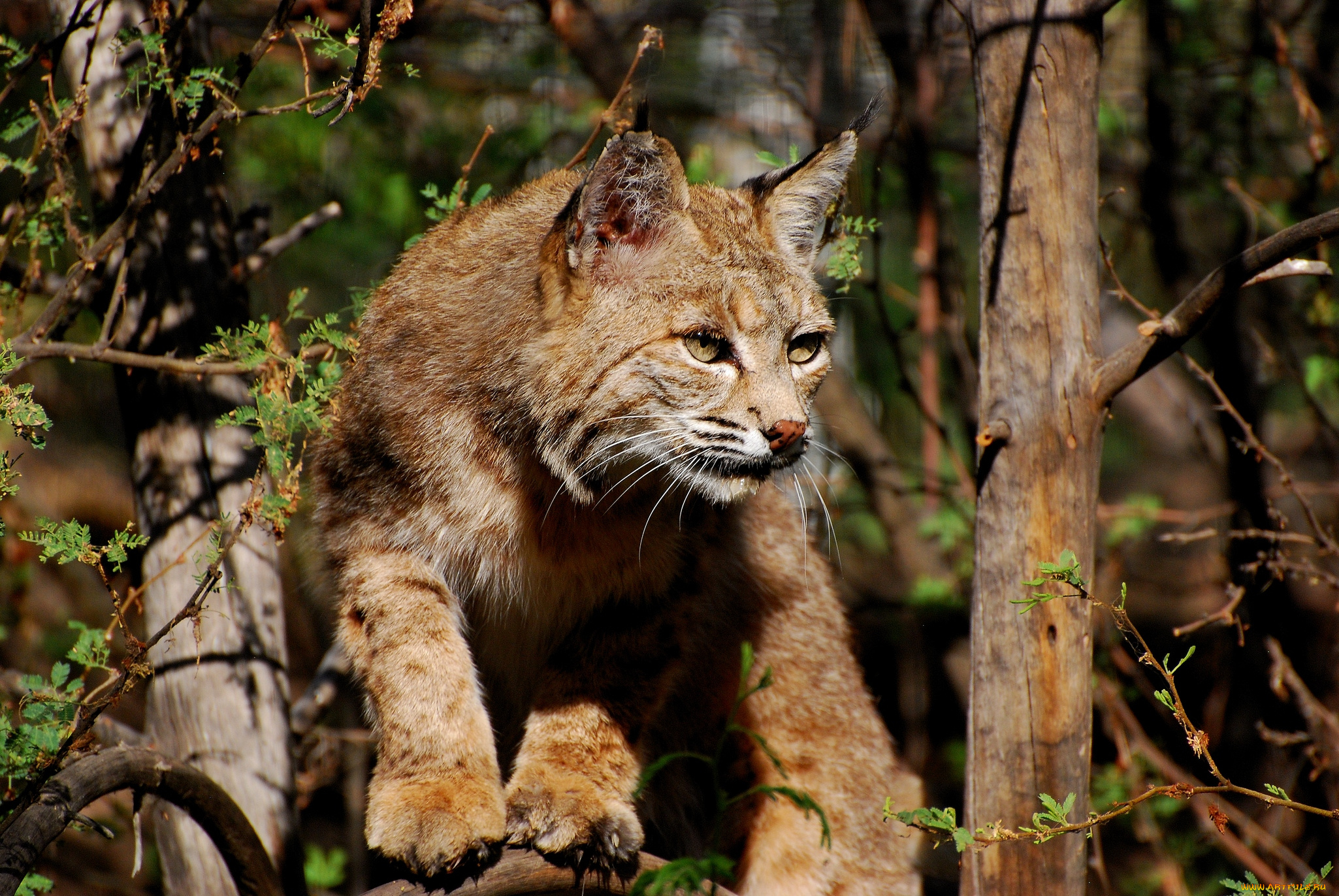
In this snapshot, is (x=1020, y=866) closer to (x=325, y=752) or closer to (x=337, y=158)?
(x=325, y=752)

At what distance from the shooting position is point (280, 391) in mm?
2848

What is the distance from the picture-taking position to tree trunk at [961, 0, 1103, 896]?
2.62 m

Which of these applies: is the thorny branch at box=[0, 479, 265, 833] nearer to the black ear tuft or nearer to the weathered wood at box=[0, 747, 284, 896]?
the weathered wood at box=[0, 747, 284, 896]

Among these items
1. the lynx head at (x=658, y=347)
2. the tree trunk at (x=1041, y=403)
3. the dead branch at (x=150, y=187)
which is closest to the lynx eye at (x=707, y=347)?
the lynx head at (x=658, y=347)

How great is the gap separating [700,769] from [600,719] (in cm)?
72

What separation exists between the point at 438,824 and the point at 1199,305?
2.00 metres

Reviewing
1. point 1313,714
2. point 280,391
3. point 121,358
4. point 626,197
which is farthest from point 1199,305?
point 121,358

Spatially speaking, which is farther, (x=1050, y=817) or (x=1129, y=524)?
(x=1129, y=524)

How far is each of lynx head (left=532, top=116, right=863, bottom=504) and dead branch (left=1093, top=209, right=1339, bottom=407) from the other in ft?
2.32

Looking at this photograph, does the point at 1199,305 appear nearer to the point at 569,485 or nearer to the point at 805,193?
the point at 805,193

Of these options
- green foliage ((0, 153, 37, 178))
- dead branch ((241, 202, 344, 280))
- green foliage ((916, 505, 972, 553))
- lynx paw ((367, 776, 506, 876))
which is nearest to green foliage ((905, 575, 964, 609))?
green foliage ((916, 505, 972, 553))

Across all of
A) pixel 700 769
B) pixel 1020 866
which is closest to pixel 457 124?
pixel 700 769

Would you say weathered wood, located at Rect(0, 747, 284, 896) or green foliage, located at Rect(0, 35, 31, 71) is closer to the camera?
weathered wood, located at Rect(0, 747, 284, 896)

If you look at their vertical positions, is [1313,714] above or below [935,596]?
below
